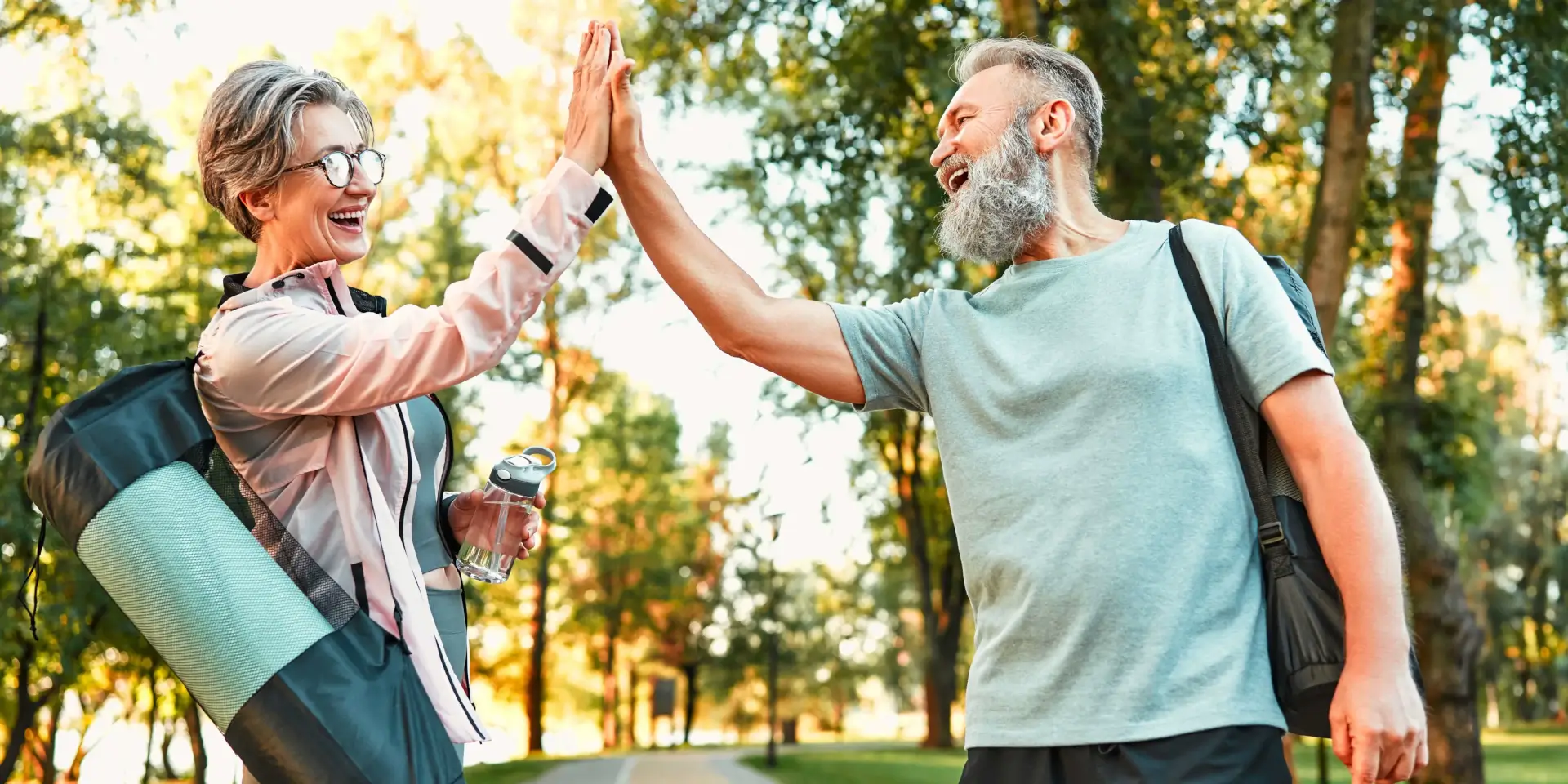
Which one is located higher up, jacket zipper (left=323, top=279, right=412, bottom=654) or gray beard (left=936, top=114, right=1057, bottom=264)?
gray beard (left=936, top=114, right=1057, bottom=264)

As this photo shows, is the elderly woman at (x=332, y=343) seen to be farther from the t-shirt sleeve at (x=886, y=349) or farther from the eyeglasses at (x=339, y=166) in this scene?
the t-shirt sleeve at (x=886, y=349)

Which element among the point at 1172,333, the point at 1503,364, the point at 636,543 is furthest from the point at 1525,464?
Answer: the point at 1172,333

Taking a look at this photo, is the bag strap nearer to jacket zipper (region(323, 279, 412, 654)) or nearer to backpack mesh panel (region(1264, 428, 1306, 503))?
backpack mesh panel (region(1264, 428, 1306, 503))

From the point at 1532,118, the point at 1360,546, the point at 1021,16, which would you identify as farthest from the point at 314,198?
the point at 1532,118

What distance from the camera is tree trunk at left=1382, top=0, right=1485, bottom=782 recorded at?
39.2ft

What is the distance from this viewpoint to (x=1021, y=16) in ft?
28.7

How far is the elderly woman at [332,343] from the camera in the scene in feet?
7.34

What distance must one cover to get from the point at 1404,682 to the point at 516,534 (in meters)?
1.76

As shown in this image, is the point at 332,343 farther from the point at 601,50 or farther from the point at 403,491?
the point at 601,50

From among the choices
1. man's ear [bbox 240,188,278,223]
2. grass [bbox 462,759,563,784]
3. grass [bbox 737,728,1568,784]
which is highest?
man's ear [bbox 240,188,278,223]

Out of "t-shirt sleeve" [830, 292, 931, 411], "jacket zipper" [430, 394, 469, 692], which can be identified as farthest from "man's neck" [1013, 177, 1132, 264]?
"jacket zipper" [430, 394, 469, 692]

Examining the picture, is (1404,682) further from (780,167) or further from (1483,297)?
(1483,297)

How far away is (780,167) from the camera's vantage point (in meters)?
11.0

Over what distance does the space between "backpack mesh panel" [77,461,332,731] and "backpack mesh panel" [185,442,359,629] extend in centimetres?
6
